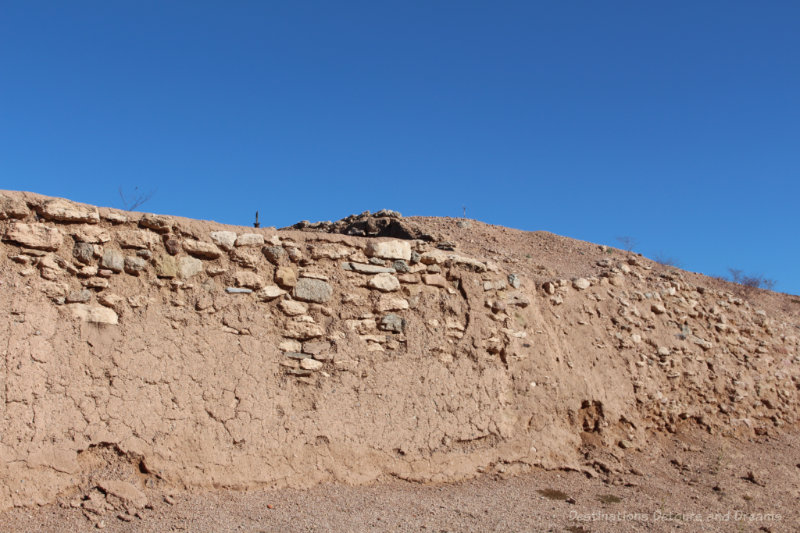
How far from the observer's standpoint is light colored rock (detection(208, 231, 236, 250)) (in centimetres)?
520

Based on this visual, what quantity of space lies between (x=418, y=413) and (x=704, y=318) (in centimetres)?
505

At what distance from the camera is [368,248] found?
589 centimetres

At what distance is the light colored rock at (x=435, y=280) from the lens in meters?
6.11

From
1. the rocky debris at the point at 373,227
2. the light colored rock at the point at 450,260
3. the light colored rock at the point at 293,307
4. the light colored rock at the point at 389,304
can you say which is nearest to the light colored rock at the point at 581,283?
the light colored rock at the point at 450,260

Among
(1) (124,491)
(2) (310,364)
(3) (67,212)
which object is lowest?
(1) (124,491)

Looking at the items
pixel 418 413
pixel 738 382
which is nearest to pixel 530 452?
pixel 418 413

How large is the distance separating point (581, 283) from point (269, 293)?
4.00 m

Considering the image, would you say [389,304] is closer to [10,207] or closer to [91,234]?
[91,234]

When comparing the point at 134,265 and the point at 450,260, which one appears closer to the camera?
the point at 134,265

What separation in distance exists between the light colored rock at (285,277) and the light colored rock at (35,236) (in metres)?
1.64

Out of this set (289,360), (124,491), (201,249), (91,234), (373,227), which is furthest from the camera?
(373,227)

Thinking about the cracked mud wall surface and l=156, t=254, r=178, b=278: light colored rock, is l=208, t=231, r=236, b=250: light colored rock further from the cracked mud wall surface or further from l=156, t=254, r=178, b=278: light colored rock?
l=156, t=254, r=178, b=278: light colored rock

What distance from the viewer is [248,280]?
5.23 meters

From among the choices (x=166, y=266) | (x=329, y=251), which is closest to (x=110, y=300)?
(x=166, y=266)
